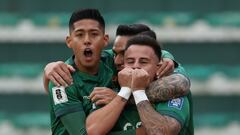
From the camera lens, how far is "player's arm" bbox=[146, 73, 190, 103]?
754cm

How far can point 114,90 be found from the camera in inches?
310

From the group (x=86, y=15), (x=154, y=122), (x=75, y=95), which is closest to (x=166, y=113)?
(x=154, y=122)

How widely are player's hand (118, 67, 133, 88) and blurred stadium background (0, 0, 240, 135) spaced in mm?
34242

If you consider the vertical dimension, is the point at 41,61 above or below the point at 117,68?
below

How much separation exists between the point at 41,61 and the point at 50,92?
3575 centimetres

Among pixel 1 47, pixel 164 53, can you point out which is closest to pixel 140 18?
pixel 1 47

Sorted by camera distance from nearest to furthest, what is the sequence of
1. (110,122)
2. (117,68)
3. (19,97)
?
1. (110,122)
2. (117,68)
3. (19,97)

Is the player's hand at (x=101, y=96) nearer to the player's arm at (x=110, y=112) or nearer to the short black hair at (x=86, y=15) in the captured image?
the player's arm at (x=110, y=112)

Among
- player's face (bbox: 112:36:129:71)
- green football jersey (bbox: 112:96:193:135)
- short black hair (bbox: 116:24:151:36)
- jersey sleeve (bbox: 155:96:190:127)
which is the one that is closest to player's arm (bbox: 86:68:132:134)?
green football jersey (bbox: 112:96:193:135)

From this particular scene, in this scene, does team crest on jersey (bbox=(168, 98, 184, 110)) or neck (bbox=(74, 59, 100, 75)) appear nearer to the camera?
team crest on jersey (bbox=(168, 98, 184, 110))

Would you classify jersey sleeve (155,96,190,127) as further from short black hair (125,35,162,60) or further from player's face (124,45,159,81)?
short black hair (125,35,162,60)

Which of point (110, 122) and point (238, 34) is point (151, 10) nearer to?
point (238, 34)

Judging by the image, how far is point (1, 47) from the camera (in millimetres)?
43188

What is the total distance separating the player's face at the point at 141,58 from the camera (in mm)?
7453
